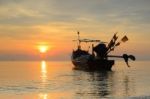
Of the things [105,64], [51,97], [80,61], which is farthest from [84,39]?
[51,97]

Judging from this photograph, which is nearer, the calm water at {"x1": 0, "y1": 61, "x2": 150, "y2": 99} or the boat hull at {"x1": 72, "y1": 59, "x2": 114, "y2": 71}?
the calm water at {"x1": 0, "y1": 61, "x2": 150, "y2": 99}

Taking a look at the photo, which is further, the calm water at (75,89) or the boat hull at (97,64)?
the boat hull at (97,64)

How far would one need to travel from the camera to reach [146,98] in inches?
1811

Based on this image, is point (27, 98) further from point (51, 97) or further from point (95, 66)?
point (95, 66)

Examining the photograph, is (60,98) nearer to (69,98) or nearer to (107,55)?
(69,98)

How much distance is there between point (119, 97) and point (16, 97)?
1366 cm

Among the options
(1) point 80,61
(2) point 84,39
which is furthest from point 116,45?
(2) point 84,39

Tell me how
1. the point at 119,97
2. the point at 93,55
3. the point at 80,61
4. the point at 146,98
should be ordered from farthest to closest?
the point at 80,61 < the point at 93,55 < the point at 119,97 < the point at 146,98

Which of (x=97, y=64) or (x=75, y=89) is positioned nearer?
(x=75, y=89)

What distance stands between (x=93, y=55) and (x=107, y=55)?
520 centimetres

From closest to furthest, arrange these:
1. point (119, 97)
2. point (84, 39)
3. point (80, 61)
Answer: point (119, 97) → point (80, 61) → point (84, 39)

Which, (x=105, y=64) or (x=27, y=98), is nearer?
(x=27, y=98)

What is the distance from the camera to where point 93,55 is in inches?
5669

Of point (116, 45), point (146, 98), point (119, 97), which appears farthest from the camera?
point (116, 45)
